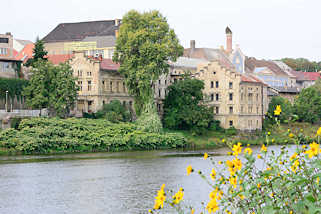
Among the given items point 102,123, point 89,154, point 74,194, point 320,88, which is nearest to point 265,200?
point 74,194

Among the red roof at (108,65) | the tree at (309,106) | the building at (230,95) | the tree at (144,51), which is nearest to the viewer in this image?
the tree at (144,51)

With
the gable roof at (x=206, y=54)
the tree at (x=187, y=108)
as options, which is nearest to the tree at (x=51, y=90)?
the tree at (x=187, y=108)

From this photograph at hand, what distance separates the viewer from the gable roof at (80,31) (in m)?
114

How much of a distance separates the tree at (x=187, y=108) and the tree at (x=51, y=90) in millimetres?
14931

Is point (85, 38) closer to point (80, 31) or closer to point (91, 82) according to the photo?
point (80, 31)

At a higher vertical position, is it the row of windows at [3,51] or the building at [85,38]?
the building at [85,38]

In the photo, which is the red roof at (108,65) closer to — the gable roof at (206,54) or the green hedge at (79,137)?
the green hedge at (79,137)

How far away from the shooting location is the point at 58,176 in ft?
136

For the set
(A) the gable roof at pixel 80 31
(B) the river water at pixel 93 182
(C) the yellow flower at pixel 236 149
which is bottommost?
(B) the river water at pixel 93 182

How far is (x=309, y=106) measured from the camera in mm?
96250

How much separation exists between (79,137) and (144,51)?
50.3 ft

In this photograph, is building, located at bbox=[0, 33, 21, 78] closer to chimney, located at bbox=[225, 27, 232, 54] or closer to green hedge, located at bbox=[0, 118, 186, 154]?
green hedge, located at bbox=[0, 118, 186, 154]

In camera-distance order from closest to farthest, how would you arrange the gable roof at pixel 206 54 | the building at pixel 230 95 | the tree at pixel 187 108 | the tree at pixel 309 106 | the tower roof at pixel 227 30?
the tree at pixel 187 108
the building at pixel 230 95
the tree at pixel 309 106
the gable roof at pixel 206 54
the tower roof at pixel 227 30

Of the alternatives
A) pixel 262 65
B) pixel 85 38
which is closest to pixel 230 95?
pixel 85 38
